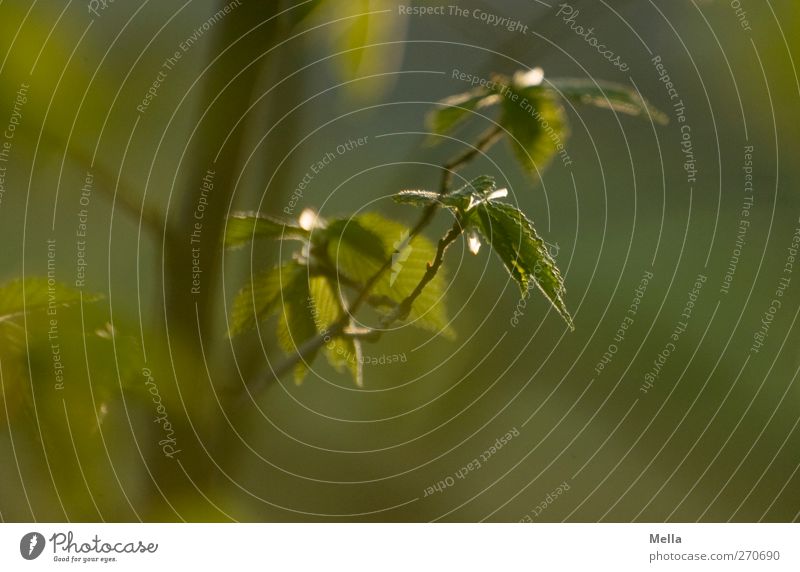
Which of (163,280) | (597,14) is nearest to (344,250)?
(163,280)

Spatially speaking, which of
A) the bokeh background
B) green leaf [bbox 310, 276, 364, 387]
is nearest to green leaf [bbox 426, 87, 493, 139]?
the bokeh background

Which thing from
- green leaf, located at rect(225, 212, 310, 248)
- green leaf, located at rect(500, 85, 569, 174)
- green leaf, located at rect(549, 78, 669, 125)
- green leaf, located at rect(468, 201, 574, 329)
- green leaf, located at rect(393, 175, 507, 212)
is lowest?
green leaf, located at rect(468, 201, 574, 329)

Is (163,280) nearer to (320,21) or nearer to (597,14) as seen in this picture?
(320,21)

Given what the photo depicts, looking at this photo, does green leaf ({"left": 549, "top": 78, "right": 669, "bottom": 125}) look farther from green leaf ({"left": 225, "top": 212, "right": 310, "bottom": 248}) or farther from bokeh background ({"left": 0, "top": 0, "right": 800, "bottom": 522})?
green leaf ({"left": 225, "top": 212, "right": 310, "bottom": 248})

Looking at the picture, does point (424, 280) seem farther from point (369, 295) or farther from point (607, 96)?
point (607, 96)

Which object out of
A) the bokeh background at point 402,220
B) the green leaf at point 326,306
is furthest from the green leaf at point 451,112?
the green leaf at point 326,306

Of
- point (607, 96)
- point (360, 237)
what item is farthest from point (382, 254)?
point (607, 96)
